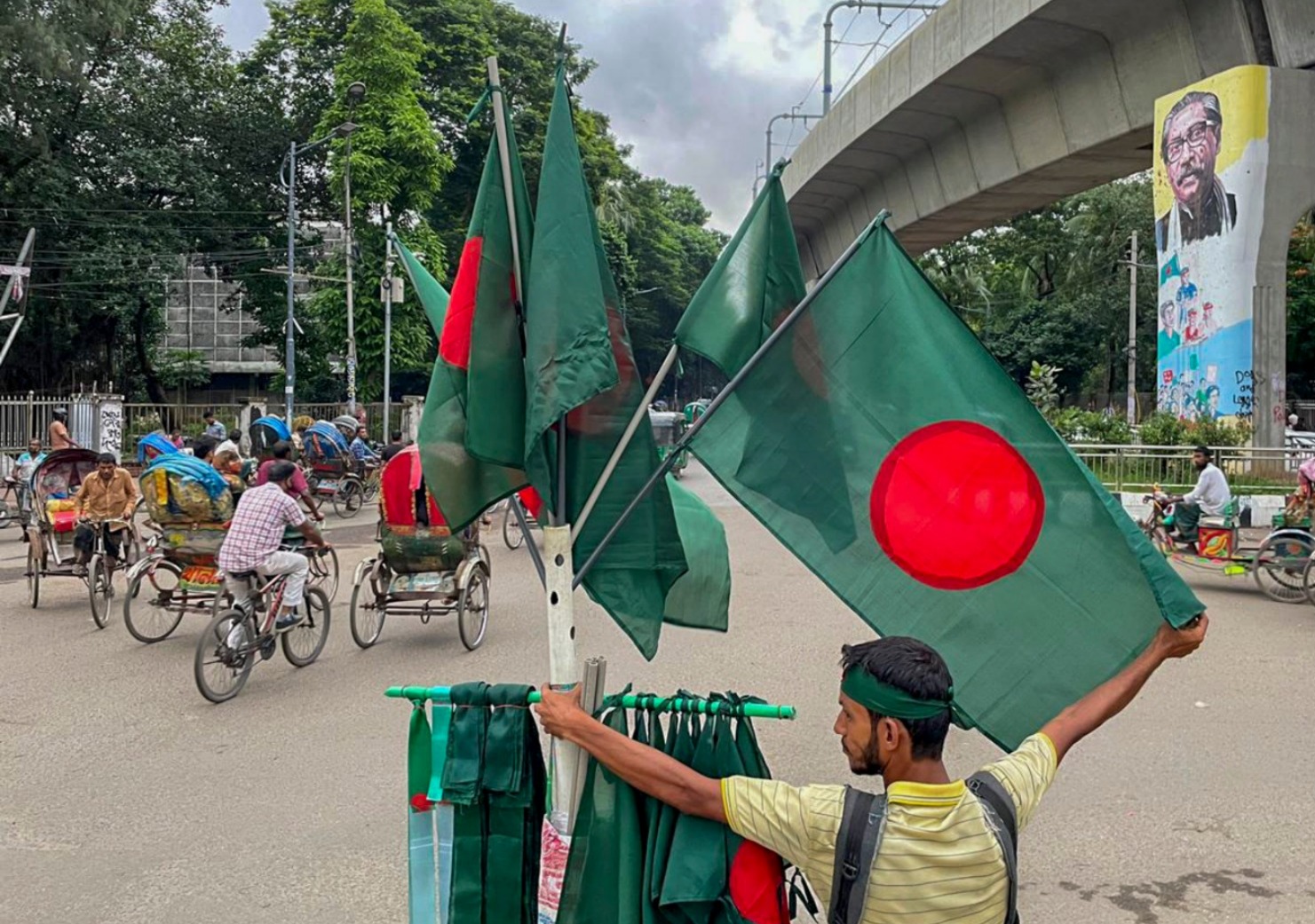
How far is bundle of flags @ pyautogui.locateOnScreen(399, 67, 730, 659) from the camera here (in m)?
2.49

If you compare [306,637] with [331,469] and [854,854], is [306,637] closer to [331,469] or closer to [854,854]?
[854,854]

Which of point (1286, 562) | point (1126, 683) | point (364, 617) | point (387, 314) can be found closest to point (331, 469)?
→ point (364, 617)

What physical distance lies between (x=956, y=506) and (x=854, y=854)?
93 cm

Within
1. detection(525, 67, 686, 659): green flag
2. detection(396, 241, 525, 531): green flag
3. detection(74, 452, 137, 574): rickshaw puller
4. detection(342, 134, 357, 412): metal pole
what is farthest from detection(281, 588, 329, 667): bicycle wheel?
detection(342, 134, 357, 412): metal pole

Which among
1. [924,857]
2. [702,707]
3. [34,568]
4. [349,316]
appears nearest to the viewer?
[924,857]

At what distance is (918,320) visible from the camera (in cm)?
258

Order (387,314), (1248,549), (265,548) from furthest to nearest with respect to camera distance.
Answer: (387,314) → (1248,549) → (265,548)

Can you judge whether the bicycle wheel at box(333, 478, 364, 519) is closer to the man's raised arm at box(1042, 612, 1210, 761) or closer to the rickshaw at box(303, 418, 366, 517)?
the rickshaw at box(303, 418, 366, 517)

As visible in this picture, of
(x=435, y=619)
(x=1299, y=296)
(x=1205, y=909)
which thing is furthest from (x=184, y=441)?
(x=1299, y=296)

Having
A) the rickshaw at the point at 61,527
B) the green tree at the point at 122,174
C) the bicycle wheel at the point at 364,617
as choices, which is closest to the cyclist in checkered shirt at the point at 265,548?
the bicycle wheel at the point at 364,617

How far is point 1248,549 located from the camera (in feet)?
35.2

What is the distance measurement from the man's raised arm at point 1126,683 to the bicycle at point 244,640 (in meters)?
5.33

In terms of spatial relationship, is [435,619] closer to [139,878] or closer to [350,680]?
[350,680]

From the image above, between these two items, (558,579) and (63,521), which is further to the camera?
(63,521)
